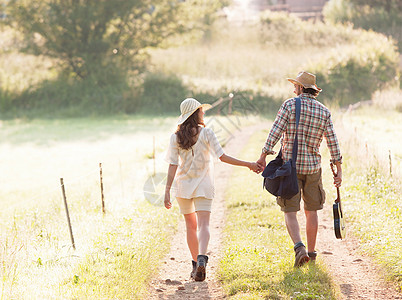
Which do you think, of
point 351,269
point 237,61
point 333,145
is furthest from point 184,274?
point 237,61

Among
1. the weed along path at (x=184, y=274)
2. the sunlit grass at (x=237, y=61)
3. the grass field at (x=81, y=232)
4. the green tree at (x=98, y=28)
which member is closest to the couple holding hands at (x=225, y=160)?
the weed along path at (x=184, y=274)

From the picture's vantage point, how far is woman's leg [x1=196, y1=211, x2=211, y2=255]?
5.83 meters

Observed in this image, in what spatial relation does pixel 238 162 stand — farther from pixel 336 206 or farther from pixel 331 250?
pixel 331 250

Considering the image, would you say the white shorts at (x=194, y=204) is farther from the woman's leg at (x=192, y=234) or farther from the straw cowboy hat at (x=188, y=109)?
the straw cowboy hat at (x=188, y=109)

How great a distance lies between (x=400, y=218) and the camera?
731 cm

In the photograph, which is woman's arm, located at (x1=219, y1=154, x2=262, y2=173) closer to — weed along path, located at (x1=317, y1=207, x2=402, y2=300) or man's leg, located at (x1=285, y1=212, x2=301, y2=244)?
man's leg, located at (x1=285, y1=212, x2=301, y2=244)

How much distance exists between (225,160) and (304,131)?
870 millimetres

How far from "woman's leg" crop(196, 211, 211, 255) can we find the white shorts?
0.05 meters

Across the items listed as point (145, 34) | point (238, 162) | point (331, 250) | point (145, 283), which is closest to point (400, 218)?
point (331, 250)

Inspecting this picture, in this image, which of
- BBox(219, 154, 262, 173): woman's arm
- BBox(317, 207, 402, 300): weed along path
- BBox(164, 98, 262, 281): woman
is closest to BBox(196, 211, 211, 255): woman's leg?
BBox(164, 98, 262, 281): woman

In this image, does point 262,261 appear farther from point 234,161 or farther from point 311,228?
point 234,161

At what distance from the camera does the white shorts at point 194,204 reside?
5918 mm

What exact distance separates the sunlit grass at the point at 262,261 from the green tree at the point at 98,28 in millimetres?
26986

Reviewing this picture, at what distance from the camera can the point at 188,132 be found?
19.1ft
